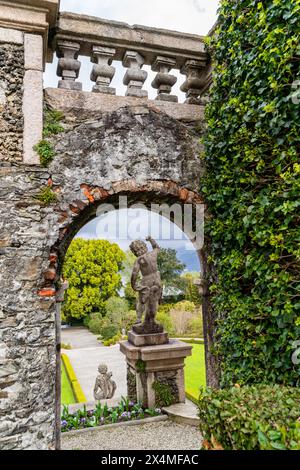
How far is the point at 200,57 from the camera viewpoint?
14.1ft

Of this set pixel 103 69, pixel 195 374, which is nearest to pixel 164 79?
pixel 103 69

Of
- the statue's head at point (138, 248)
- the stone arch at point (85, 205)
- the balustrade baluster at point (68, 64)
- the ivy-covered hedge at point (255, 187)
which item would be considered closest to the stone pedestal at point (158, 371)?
the statue's head at point (138, 248)

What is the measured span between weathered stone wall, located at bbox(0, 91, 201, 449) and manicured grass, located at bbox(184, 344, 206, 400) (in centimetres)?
416

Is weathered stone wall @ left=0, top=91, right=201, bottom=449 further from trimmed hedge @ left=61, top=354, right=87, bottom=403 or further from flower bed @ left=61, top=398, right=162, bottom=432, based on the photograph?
trimmed hedge @ left=61, top=354, right=87, bottom=403

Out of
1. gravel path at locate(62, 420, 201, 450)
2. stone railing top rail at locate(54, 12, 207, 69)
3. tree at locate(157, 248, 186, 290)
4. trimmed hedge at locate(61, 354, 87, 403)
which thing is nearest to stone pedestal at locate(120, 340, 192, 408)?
gravel path at locate(62, 420, 201, 450)

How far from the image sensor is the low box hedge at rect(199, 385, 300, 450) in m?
1.80

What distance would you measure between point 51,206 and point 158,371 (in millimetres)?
3936

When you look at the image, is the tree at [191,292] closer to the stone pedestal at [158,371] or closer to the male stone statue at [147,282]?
the male stone statue at [147,282]

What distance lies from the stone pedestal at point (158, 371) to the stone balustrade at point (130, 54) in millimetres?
4122

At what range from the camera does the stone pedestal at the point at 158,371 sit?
5.96 metres

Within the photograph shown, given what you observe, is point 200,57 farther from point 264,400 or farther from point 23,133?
point 264,400

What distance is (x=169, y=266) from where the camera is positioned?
64.2ft

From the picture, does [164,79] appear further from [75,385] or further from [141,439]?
[75,385]
